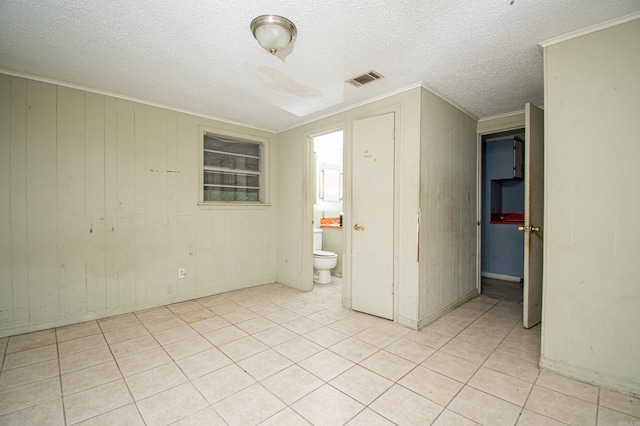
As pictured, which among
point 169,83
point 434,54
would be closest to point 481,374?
point 434,54

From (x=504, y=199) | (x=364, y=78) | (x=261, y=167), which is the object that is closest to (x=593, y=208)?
(x=364, y=78)

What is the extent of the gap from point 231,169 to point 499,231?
4.61 m

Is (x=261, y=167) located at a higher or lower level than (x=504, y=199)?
higher

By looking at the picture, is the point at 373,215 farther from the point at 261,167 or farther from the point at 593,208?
the point at 261,167

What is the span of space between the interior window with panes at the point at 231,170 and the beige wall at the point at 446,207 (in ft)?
8.26

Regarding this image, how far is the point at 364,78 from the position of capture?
260 centimetres

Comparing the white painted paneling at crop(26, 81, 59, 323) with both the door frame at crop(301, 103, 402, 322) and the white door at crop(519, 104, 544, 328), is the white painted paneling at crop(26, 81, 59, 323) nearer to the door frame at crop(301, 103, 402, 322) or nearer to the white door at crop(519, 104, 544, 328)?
the door frame at crop(301, 103, 402, 322)

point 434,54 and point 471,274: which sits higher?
point 434,54

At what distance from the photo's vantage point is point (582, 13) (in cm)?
171

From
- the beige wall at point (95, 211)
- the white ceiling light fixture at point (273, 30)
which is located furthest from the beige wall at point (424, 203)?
the white ceiling light fixture at point (273, 30)

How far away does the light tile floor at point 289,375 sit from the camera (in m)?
1.58

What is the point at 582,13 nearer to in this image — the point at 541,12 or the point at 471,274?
the point at 541,12

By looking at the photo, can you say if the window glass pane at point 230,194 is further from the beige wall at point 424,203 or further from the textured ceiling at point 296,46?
the textured ceiling at point 296,46

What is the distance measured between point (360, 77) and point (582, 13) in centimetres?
151
